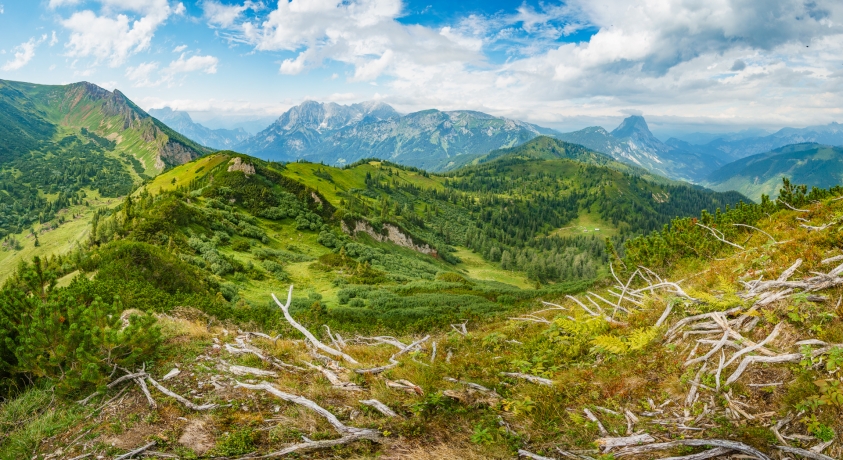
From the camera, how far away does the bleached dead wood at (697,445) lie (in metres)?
4.64

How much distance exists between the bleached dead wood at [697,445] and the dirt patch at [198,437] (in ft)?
21.9

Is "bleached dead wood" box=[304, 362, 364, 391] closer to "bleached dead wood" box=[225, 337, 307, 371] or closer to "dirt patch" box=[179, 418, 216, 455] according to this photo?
"bleached dead wood" box=[225, 337, 307, 371]

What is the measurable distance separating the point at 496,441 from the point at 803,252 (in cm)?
895

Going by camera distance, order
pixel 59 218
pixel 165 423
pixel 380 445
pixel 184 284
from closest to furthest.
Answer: pixel 380 445 < pixel 165 423 < pixel 184 284 < pixel 59 218

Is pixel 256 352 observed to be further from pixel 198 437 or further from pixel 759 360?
pixel 759 360

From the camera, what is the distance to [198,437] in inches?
268

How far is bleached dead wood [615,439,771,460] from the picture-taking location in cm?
464

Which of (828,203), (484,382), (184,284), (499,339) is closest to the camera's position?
(484,382)

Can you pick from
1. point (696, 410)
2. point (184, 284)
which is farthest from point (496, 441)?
point (184, 284)

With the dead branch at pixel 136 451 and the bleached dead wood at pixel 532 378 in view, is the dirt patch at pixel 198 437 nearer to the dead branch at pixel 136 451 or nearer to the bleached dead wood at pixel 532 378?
the dead branch at pixel 136 451

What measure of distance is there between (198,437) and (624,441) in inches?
282

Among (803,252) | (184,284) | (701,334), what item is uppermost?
(803,252)

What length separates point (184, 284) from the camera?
77.4 feet

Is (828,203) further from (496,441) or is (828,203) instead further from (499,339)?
(496,441)
